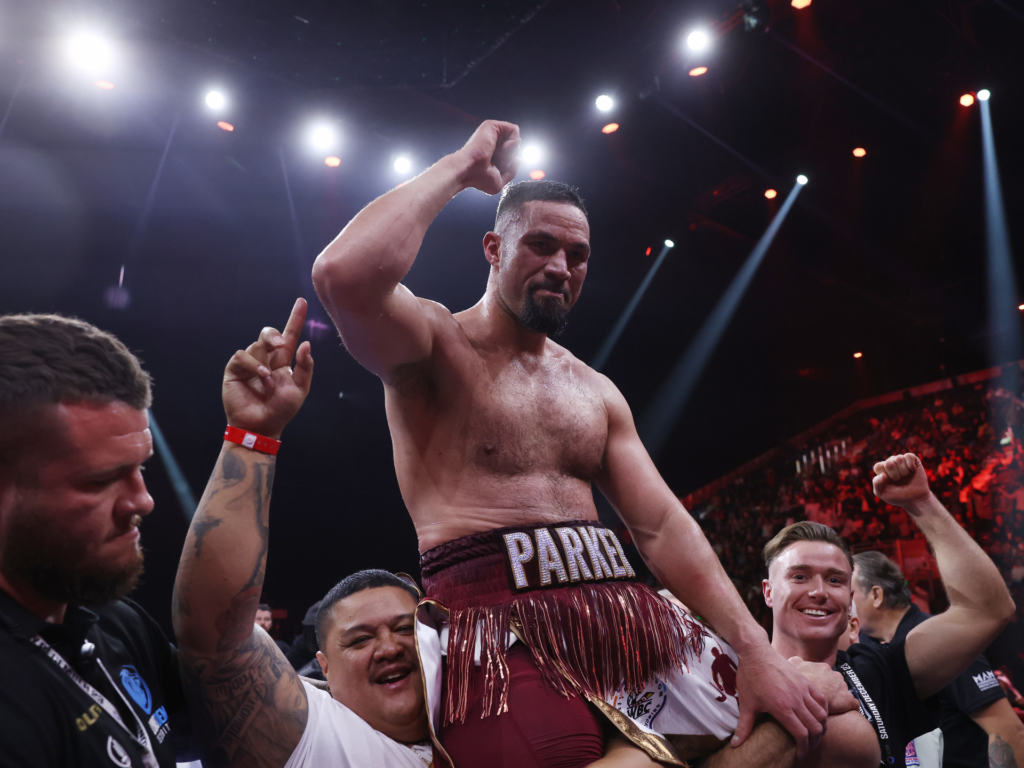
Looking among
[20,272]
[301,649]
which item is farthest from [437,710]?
[20,272]

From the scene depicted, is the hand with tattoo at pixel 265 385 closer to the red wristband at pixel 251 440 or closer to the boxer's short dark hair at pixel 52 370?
the red wristband at pixel 251 440

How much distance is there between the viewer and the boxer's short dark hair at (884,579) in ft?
10.4

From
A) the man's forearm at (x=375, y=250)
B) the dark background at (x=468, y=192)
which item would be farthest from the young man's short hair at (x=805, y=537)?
the dark background at (x=468, y=192)

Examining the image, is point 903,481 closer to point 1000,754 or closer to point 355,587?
point 1000,754

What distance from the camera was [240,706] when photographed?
1.23 metres

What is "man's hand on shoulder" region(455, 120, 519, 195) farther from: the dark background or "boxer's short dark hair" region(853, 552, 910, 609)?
the dark background

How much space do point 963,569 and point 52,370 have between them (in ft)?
8.04

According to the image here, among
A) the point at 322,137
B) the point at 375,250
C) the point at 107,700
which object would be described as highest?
the point at 322,137

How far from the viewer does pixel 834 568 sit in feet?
7.71

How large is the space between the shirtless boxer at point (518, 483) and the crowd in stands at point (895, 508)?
5808mm

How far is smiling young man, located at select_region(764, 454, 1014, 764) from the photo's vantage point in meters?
2.13

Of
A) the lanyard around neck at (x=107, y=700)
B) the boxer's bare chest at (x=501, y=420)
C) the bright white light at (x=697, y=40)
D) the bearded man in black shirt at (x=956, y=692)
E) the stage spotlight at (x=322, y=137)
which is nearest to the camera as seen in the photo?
the lanyard around neck at (x=107, y=700)

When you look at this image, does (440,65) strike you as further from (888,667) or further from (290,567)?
(290,567)

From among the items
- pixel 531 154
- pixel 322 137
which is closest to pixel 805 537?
pixel 531 154
